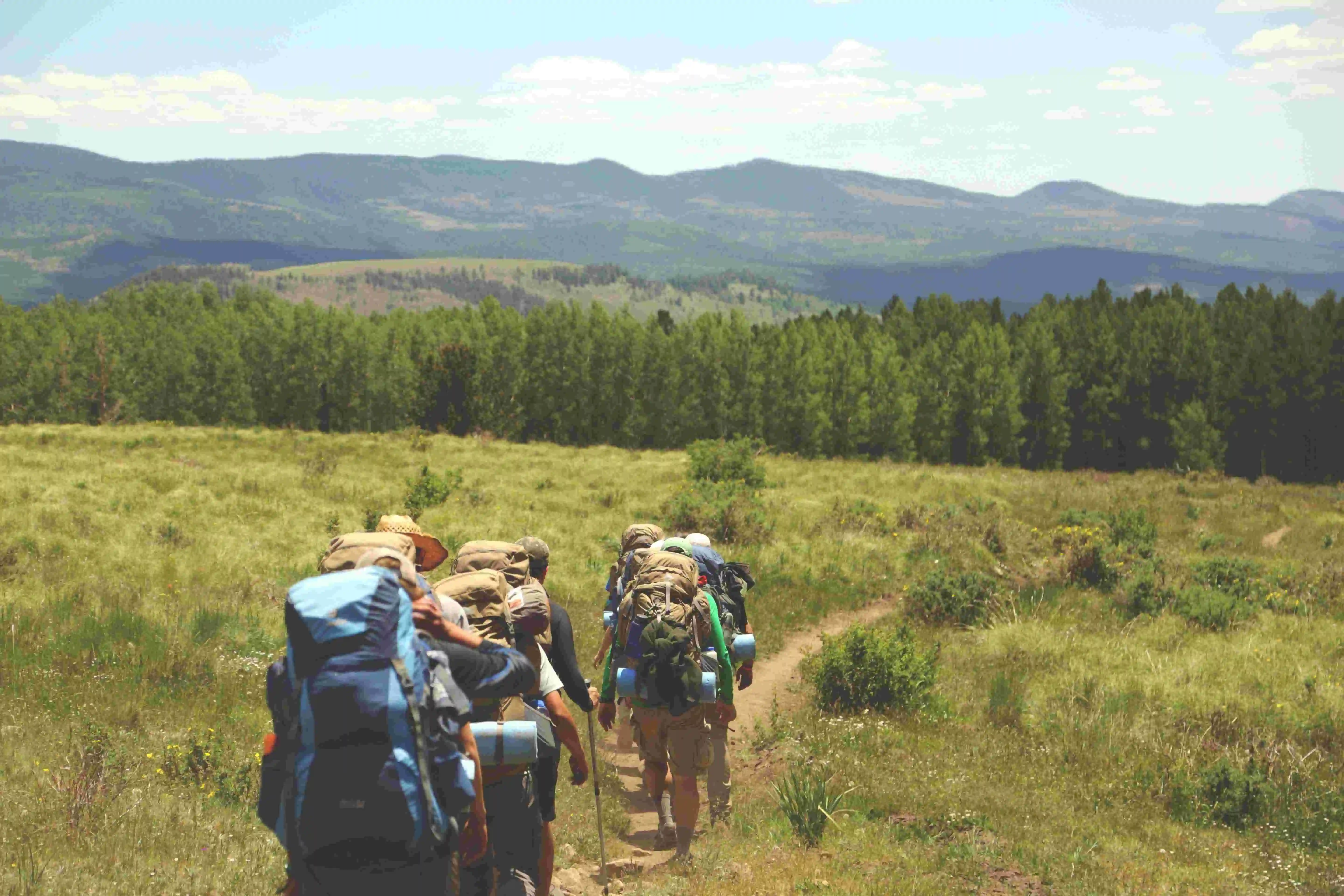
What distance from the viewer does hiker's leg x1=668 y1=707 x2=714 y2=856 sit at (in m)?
7.43

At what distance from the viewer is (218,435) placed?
4253 centimetres

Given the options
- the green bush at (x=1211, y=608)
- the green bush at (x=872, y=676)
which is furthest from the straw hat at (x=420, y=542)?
the green bush at (x=1211, y=608)

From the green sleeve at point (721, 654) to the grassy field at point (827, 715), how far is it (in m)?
1.19

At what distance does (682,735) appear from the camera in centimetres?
744

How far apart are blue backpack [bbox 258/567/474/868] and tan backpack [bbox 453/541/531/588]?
→ 69.0 inches

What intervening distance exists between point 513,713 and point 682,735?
8.52ft

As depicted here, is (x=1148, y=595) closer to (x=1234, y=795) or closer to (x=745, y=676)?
(x=1234, y=795)

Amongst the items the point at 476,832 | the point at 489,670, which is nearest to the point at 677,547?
the point at 489,670

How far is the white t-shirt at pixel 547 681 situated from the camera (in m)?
5.38

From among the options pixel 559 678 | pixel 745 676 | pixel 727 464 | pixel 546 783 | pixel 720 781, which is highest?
pixel 559 678

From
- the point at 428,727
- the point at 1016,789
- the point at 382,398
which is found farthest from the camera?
the point at 382,398

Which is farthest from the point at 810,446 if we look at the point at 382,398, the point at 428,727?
the point at 428,727

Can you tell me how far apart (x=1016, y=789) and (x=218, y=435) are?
133 ft

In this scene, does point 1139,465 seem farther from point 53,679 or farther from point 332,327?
point 53,679
